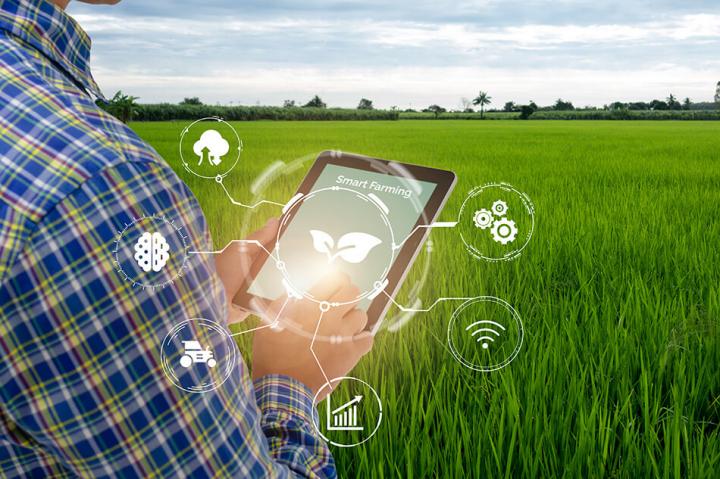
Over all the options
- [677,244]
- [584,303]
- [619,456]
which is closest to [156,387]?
[619,456]

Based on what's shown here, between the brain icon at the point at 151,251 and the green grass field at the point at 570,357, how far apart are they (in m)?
0.68

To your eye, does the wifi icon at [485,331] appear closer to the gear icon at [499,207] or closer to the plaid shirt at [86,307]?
the gear icon at [499,207]

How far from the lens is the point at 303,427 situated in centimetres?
77

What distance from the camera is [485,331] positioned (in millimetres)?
1608

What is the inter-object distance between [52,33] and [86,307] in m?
0.32

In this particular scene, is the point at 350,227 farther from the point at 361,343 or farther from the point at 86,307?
the point at 86,307

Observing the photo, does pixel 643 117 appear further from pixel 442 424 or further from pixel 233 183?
pixel 442 424

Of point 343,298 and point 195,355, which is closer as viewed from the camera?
point 195,355

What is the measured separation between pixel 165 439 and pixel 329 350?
379 millimetres

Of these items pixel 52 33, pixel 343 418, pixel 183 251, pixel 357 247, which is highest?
pixel 52 33

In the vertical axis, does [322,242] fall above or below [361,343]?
above

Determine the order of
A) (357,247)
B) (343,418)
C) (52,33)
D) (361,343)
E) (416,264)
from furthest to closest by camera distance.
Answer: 1. (416,264)
2. (343,418)
3. (357,247)
4. (361,343)
5. (52,33)

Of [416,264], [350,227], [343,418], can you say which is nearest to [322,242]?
[350,227]

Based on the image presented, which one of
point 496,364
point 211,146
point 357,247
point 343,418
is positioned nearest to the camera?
point 357,247
